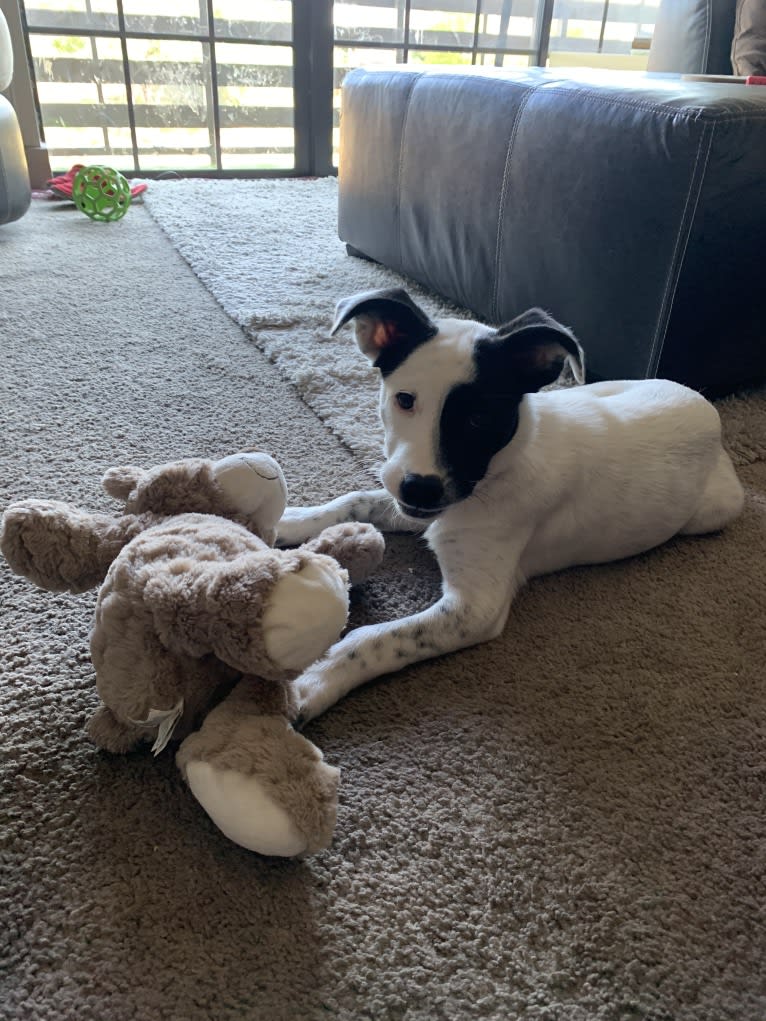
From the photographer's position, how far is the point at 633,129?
191cm

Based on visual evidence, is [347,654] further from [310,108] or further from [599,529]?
[310,108]

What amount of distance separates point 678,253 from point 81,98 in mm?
4201

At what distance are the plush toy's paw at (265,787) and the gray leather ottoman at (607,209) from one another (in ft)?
5.00

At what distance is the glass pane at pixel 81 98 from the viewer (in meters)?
4.54

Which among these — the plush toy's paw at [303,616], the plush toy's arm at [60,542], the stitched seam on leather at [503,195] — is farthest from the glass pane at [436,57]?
the plush toy's paw at [303,616]

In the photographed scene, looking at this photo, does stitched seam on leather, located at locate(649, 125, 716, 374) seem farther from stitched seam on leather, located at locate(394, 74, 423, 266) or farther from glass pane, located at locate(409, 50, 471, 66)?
glass pane, located at locate(409, 50, 471, 66)

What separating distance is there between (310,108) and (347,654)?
4.98 meters

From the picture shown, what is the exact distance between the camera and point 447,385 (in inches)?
48.8

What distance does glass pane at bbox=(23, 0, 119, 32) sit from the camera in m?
4.45

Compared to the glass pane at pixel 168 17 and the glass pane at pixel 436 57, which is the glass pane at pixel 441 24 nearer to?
the glass pane at pixel 436 57

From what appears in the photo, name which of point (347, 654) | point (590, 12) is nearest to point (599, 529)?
point (347, 654)

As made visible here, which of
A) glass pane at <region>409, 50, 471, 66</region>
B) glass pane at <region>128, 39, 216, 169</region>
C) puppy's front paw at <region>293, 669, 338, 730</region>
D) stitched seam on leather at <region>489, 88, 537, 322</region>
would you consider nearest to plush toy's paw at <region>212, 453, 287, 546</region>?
puppy's front paw at <region>293, 669, 338, 730</region>

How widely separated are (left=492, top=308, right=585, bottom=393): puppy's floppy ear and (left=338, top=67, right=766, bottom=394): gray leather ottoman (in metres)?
0.77

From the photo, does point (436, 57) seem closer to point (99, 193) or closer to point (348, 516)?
point (99, 193)
